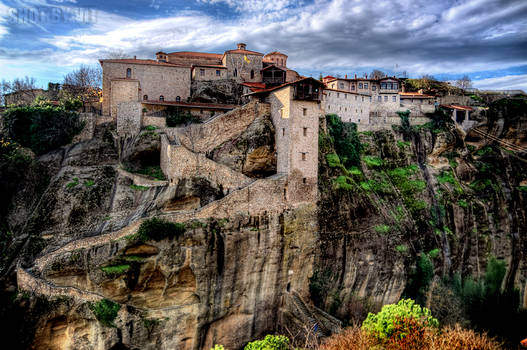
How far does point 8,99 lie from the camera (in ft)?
129

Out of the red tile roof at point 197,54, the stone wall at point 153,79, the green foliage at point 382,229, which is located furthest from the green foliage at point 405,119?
the stone wall at point 153,79

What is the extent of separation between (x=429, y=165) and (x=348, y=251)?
1653 cm

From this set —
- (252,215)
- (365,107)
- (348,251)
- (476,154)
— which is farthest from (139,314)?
(476,154)

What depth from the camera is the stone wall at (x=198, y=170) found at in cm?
2566

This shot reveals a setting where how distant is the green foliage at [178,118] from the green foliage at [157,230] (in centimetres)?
1099

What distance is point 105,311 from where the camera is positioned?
19750 mm

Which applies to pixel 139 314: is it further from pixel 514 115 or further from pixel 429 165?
pixel 514 115

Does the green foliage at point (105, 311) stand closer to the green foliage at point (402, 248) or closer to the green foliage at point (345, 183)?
the green foliage at point (345, 183)

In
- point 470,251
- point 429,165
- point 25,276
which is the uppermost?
point 429,165

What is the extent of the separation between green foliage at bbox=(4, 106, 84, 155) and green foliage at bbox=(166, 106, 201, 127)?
302 inches

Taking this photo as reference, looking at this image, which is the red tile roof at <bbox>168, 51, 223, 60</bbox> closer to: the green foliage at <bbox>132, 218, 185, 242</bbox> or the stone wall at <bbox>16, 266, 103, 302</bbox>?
the green foliage at <bbox>132, 218, 185, 242</bbox>

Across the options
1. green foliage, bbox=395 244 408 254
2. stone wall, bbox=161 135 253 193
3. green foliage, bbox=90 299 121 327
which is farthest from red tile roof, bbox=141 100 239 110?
green foliage, bbox=395 244 408 254

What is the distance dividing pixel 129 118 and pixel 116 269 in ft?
45.4

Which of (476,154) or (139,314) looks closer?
(139,314)
